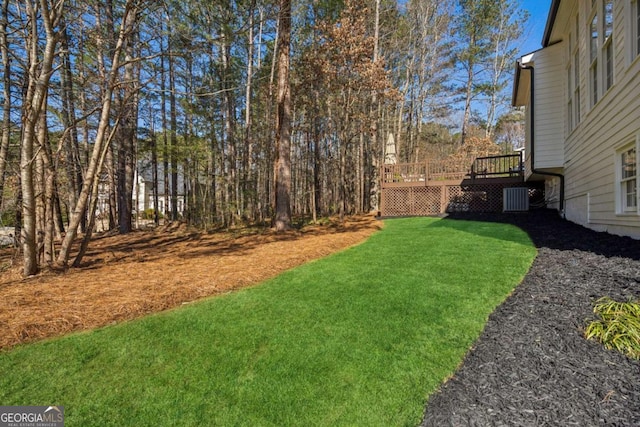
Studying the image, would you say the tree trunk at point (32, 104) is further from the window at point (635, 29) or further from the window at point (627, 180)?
the window at point (627, 180)

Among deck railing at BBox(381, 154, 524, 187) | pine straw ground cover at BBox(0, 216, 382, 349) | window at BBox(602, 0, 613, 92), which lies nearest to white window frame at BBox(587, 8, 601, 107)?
window at BBox(602, 0, 613, 92)

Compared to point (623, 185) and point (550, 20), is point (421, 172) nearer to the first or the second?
point (550, 20)

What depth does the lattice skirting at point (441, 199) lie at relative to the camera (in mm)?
11484

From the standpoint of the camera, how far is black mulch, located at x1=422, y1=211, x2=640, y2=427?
1705 millimetres

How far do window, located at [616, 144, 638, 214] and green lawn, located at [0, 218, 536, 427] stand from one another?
77.0 inches

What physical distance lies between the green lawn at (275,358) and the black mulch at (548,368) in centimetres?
16

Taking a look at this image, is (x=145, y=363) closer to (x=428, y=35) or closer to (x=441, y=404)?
(x=441, y=404)

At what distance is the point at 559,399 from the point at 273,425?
1.64 metres

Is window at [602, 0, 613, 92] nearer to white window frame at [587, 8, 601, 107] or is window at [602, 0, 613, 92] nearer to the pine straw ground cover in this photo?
white window frame at [587, 8, 601, 107]

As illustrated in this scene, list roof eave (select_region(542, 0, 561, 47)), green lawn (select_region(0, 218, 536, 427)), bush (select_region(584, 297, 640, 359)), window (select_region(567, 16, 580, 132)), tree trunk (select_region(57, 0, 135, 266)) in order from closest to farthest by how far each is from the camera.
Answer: green lawn (select_region(0, 218, 536, 427)) → bush (select_region(584, 297, 640, 359)) → tree trunk (select_region(57, 0, 135, 266)) → window (select_region(567, 16, 580, 132)) → roof eave (select_region(542, 0, 561, 47))

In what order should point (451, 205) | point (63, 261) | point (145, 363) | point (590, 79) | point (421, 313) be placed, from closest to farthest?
point (145, 363), point (421, 313), point (63, 261), point (590, 79), point (451, 205)

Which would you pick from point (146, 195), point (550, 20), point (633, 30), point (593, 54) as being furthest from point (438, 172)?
point (146, 195)

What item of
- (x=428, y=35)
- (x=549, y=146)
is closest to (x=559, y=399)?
(x=549, y=146)

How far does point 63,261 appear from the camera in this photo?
4.89 m
